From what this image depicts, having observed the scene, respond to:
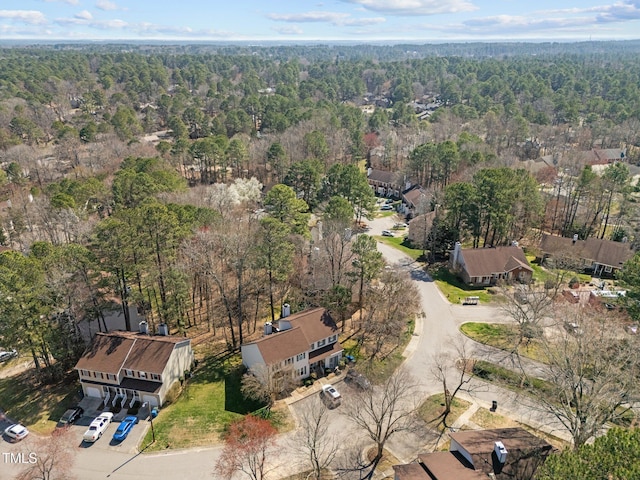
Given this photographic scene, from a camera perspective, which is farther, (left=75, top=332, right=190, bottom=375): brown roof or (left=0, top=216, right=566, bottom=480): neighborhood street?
(left=75, top=332, right=190, bottom=375): brown roof

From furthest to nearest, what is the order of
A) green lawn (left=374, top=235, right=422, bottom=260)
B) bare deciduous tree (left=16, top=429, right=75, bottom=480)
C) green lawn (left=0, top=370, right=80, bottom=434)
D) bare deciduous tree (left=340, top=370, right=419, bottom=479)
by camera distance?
green lawn (left=374, top=235, right=422, bottom=260), green lawn (left=0, top=370, right=80, bottom=434), bare deciduous tree (left=340, top=370, right=419, bottom=479), bare deciduous tree (left=16, top=429, right=75, bottom=480)

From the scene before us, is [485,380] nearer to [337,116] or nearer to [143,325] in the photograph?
[143,325]

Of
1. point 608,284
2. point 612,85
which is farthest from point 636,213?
point 612,85

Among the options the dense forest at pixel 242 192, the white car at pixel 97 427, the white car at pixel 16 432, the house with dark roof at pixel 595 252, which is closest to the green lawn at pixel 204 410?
the white car at pixel 97 427

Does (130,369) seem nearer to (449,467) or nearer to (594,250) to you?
(449,467)

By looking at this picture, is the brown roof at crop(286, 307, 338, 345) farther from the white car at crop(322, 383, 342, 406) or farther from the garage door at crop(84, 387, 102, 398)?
the garage door at crop(84, 387, 102, 398)

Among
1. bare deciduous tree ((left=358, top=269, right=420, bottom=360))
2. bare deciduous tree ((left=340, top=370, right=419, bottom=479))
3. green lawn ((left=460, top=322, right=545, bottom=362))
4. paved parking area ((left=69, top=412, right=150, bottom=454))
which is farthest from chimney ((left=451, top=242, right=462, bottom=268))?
paved parking area ((left=69, top=412, right=150, bottom=454))

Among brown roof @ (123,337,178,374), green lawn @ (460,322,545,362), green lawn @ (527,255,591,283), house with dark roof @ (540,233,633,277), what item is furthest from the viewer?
house with dark roof @ (540,233,633,277)
